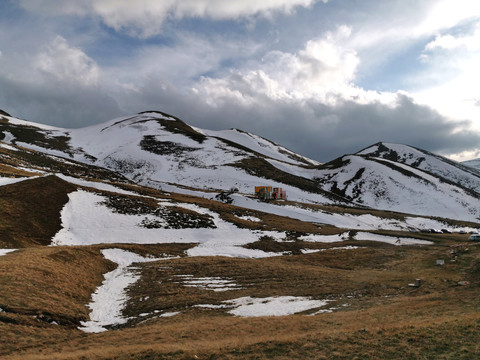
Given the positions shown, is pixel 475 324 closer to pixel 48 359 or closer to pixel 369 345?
pixel 369 345

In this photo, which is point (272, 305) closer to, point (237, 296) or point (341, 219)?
point (237, 296)

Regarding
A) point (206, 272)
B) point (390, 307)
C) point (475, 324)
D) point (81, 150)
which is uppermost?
point (81, 150)

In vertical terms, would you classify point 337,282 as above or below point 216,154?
below

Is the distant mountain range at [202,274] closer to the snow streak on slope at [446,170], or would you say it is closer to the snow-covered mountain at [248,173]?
the snow-covered mountain at [248,173]

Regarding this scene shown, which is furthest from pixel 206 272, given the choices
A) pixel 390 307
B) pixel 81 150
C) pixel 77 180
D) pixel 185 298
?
pixel 81 150

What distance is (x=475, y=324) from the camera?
504 inches

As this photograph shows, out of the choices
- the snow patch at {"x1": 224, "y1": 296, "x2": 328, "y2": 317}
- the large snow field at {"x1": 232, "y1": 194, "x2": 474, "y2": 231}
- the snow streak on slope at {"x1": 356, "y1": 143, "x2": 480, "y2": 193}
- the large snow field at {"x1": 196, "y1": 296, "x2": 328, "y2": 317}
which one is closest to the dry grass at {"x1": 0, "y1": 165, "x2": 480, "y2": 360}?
the large snow field at {"x1": 196, "y1": 296, "x2": 328, "y2": 317}

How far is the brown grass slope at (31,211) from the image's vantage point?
33.6 meters

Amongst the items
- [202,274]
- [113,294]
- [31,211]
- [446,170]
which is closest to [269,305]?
[202,274]

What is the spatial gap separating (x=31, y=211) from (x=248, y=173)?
269 ft

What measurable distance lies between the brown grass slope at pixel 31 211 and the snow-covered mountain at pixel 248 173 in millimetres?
45499

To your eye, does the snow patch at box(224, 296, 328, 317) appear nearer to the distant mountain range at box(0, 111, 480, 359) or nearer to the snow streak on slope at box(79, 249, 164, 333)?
the distant mountain range at box(0, 111, 480, 359)

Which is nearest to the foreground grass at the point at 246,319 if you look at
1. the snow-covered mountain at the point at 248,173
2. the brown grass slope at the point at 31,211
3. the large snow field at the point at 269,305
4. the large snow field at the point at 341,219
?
the large snow field at the point at 269,305

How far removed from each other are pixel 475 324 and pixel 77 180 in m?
64.7
